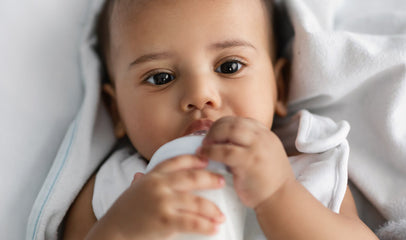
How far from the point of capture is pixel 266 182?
0.91m

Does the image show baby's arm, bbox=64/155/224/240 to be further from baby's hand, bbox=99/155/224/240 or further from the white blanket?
the white blanket

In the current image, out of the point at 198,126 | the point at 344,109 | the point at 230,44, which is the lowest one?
the point at 344,109

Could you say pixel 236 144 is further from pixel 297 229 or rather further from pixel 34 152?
pixel 34 152

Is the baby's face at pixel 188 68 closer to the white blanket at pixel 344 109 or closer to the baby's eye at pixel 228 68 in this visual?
the baby's eye at pixel 228 68

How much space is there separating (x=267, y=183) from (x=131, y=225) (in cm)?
29

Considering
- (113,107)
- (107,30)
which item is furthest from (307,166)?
(107,30)

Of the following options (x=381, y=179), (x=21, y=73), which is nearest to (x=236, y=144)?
(x=381, y=179)

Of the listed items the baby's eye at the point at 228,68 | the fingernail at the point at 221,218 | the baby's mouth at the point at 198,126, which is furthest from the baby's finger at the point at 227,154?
the baby's eye at the point at 228,68

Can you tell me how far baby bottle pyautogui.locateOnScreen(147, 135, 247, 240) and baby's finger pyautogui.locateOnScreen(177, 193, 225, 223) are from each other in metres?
0.02

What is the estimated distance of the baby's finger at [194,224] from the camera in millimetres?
834

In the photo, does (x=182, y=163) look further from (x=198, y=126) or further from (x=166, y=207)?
(x=198, y=126)

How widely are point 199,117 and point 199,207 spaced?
0.35 m

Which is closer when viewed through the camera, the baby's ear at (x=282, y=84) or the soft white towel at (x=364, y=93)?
the soft white towel at (x=364, y=93)

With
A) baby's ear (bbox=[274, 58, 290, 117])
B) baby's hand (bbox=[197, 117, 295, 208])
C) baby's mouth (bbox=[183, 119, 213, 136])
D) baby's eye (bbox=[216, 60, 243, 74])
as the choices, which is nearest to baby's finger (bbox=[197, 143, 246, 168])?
baby's hand (bbox=[197, 117, 295, 208])
